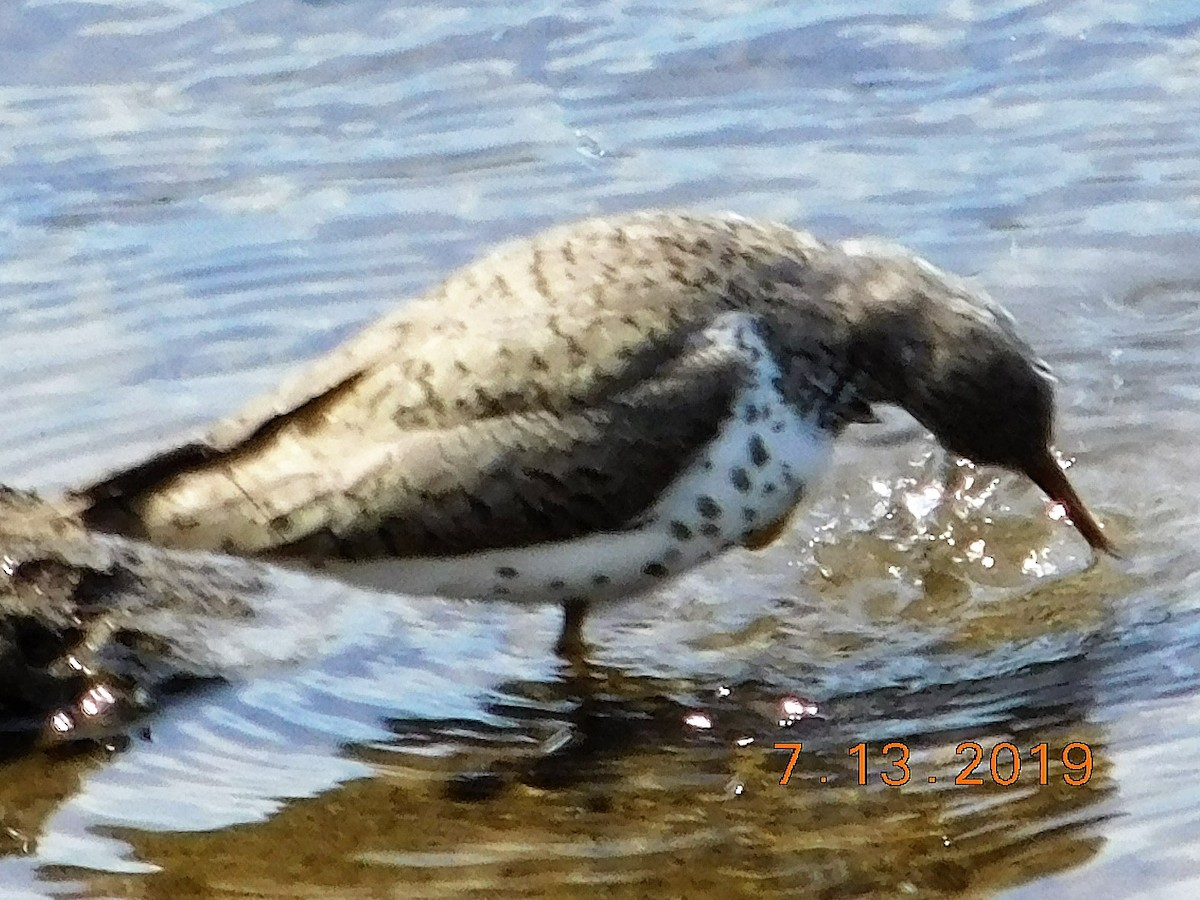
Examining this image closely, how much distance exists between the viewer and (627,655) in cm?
486

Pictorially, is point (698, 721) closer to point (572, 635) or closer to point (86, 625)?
point (572, 635)

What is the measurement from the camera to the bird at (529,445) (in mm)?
4445

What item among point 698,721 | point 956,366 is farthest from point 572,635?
point 956,366

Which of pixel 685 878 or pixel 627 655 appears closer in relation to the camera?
pixel 685 878

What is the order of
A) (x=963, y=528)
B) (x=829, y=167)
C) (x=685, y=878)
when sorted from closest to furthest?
(x=685, y=878), (x=963, y=528), (x=829, y=167)

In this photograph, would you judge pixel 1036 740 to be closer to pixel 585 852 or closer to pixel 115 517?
pixel 585 852

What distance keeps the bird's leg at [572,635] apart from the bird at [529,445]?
0.38 ft

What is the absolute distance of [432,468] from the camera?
14.5 feet

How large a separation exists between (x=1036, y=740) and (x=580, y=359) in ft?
3.89

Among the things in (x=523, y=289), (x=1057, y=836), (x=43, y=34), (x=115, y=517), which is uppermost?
(x=43, y=34)

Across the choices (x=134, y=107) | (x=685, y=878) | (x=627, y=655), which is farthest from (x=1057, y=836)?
(x=134, y=107)

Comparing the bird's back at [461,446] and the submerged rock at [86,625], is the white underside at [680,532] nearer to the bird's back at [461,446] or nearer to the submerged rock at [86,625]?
the bird's back at [461,446]

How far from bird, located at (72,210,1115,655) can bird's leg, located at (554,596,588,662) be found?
12 cm

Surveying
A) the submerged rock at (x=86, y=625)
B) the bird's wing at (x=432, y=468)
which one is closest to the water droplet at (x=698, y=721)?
the bird's wing at (x=432, y=468)
